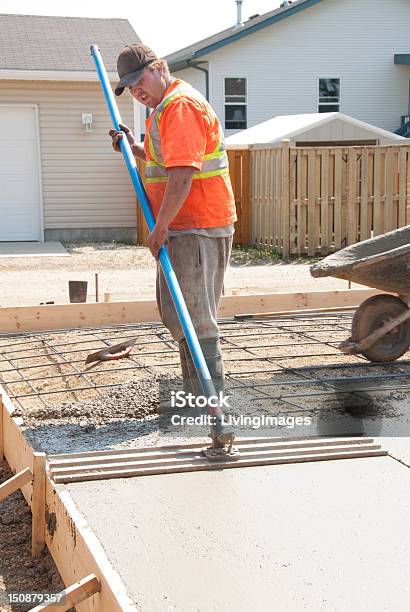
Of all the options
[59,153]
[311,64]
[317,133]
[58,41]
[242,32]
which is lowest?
[59,153]

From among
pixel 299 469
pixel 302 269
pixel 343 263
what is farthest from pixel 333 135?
pixel 299 469

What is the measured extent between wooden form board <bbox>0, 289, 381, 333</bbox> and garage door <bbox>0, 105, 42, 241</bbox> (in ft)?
29.8

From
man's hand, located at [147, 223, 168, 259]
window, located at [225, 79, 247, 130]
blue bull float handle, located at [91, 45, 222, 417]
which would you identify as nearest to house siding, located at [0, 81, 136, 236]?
window, located at [225, 79, 247, 130]

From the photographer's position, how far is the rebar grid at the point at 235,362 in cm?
547

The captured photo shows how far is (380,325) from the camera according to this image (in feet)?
20.0

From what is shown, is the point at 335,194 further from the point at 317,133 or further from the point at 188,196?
the point at 188,196

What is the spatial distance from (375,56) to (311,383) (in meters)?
23.3

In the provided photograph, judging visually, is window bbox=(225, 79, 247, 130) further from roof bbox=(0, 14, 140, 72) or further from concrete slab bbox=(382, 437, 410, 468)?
concrete slab bbox=(382, 437, 410, 468)

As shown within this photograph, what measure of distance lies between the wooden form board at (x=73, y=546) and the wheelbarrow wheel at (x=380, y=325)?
9.36ft

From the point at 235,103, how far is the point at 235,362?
20.3m

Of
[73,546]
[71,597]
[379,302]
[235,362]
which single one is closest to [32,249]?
[235,362]

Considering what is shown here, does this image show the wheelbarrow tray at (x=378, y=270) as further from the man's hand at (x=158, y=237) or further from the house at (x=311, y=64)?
the house at (x=311, y=64)

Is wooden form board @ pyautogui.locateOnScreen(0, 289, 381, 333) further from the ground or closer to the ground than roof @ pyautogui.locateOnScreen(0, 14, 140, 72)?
closer to the ground

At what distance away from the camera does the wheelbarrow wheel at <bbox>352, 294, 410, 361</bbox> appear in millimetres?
6105
